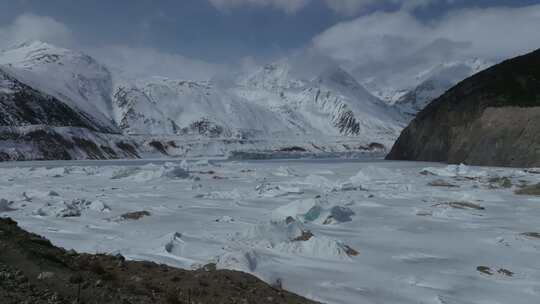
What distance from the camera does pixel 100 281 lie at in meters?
6.87

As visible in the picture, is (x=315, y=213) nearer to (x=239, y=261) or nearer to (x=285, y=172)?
(x=239, y=261)

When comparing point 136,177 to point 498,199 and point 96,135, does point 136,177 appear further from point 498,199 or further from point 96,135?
point 96,135

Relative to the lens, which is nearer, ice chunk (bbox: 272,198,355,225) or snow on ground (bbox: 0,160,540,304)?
snow on ground (bbox: 0,160,540,304)

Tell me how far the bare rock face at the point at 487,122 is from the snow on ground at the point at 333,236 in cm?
2793

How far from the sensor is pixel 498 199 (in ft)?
76.7

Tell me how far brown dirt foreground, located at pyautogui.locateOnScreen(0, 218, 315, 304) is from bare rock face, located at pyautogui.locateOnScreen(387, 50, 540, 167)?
45837 millimetres

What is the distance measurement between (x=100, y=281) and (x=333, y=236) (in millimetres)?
8772

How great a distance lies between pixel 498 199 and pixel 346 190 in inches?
294

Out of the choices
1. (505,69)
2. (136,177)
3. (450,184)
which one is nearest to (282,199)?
(450,184)

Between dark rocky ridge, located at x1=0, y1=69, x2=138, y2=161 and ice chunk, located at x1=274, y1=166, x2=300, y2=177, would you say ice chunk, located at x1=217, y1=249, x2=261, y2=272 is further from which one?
dark rocky ridge, located at x1=0, y1=69, x2=138, y2=161

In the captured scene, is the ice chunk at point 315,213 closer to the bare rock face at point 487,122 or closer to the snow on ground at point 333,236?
the snow on ground at point 333,236

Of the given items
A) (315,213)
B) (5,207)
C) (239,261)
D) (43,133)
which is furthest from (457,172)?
(43,133)

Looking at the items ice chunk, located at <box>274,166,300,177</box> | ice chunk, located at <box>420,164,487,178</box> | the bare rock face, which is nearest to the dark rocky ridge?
ice chunk, located at <box>274,166,300,177</box>

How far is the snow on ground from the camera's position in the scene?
33.7ft
